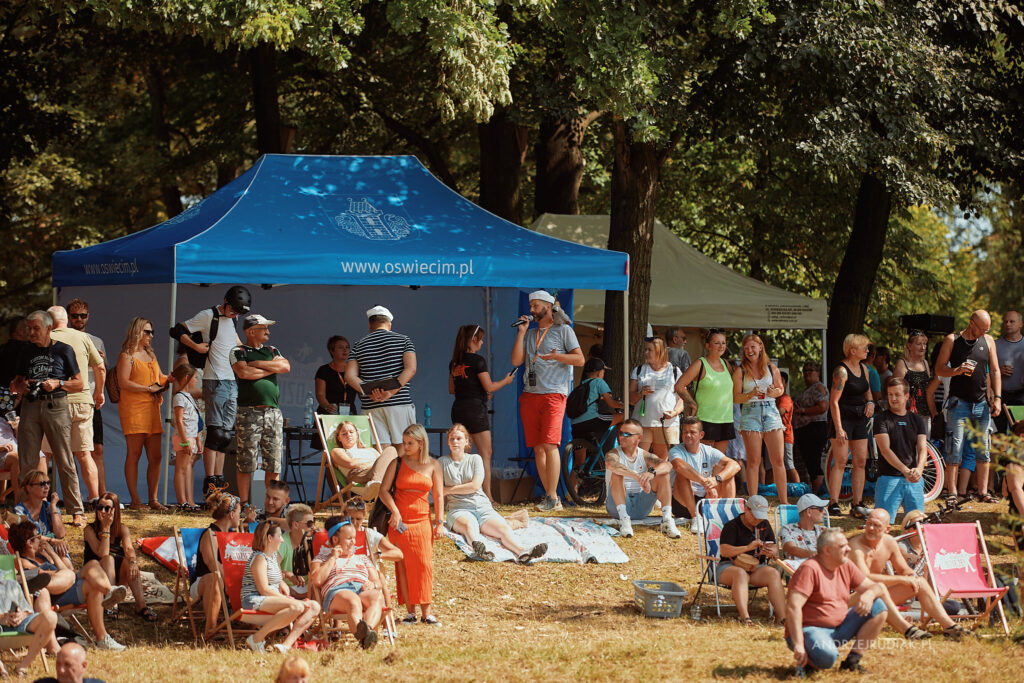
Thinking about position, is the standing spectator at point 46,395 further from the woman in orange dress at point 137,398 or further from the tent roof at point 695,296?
the tent roof at point 695,296

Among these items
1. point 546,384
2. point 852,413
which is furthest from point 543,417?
point 852,413

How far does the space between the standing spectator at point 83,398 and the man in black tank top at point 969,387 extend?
7.31 m

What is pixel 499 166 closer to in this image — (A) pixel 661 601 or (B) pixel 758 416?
(B) pixel 758 416

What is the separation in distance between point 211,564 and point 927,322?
8.90m

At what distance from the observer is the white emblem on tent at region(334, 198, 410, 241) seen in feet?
36.3

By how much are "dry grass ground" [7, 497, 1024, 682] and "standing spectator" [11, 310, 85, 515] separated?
659mm

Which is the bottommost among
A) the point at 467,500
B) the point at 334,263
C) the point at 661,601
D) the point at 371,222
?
the point at 661,601

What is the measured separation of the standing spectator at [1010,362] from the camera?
11.5 m

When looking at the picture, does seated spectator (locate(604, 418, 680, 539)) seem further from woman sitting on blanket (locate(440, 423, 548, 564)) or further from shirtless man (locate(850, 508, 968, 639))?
shirtless man (locate(850, 508, 968, 639))

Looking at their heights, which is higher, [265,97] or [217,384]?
[265,97]

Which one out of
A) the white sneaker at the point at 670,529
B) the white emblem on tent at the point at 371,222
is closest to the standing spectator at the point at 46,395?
the white emblem on tent at the point at 371,222

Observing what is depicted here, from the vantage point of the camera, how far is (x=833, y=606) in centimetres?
708

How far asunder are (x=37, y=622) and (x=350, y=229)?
5.13 metres

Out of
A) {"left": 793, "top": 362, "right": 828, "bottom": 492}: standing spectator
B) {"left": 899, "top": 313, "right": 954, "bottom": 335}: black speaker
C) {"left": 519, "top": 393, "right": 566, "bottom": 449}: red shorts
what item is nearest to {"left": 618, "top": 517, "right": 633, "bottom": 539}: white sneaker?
{"left": 519, "top": 393, "right": 566, "bottom": 449}: red shorts
